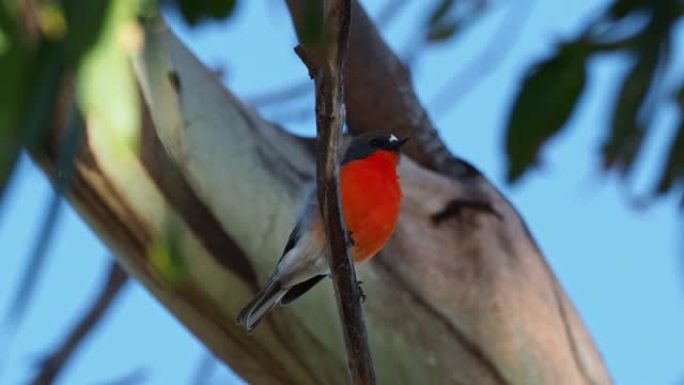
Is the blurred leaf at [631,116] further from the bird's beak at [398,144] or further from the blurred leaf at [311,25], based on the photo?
the blurred leaf at [311,25]

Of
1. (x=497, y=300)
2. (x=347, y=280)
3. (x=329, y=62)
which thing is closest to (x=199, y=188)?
(x=497, y=300)

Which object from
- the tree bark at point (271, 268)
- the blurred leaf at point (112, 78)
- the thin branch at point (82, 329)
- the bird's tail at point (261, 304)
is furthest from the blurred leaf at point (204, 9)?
the thin branch at point (82, 329)

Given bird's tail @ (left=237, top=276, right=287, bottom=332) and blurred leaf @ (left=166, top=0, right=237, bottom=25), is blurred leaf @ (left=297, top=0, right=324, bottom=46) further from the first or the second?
bird's tail @ (left=237, top=276, right=287, bottom=332)

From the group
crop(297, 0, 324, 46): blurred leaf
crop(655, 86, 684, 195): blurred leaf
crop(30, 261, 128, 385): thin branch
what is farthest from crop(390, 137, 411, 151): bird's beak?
crop(297, 0, 324, 46): blurred leaf

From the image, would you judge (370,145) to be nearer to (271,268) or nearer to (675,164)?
(271,268)

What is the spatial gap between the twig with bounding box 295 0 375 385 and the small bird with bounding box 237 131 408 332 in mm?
275

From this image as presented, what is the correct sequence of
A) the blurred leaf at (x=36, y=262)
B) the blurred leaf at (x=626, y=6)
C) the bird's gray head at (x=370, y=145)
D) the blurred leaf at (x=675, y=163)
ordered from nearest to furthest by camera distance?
the blurred leaf at (x=36, y=262) → the blurred leaf at (x=626, y=6) → the blurred leaf at (x=675, y=163) → the bird's gray head at (x=370, y=145)

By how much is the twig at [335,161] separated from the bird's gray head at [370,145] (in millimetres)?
647

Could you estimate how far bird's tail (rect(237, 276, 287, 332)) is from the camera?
1.77 meters

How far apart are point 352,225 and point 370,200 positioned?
0.05 meters

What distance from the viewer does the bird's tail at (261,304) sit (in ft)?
5.79

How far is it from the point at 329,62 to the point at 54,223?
0.27 meters

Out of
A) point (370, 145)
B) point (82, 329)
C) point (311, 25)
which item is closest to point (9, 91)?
point (311, 25)

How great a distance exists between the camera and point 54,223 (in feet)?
3.43
